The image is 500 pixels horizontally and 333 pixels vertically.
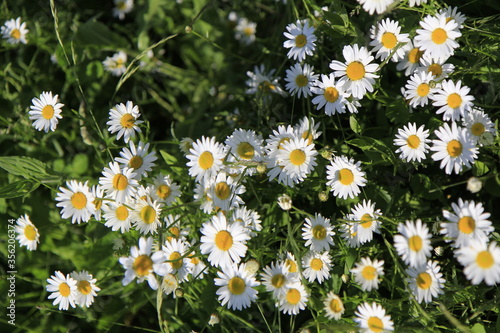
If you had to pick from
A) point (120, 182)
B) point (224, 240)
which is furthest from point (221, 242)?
point (120, 182)

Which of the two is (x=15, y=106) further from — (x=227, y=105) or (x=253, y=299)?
(x=253, y=299)

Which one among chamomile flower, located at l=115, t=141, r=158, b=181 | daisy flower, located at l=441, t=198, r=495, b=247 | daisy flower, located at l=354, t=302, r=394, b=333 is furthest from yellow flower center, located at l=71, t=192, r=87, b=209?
daisy flower, located at l=441, t=198, r=495, b=247

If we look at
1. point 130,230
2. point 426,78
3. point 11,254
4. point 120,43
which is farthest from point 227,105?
point 11,254

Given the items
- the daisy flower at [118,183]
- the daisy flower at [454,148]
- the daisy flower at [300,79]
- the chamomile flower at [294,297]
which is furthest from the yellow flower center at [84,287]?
the daisy flower at [454,148]

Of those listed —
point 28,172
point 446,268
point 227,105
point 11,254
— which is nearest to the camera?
point 446,268

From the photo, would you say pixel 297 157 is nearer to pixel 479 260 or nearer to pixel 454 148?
pixel 454 148

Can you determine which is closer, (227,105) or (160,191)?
(160,191)

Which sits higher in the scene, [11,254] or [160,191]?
[160,191]
